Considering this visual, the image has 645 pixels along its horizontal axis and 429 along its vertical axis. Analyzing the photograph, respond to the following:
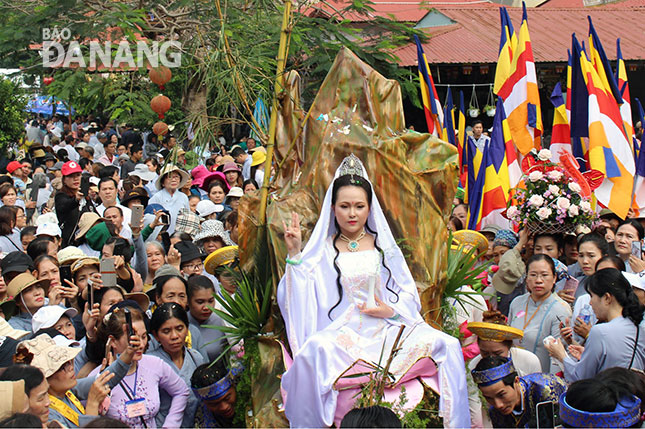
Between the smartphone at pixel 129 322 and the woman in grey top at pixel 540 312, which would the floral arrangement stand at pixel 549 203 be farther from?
the smartphone at pixel 129 322

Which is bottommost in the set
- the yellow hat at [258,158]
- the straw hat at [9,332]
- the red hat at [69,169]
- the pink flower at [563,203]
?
the straw hat at [9,332]

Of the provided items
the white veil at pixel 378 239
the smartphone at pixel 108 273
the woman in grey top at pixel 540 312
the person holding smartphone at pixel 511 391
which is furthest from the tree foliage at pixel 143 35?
the person holding smartphone at pixel 511 391

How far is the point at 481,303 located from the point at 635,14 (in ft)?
57.5

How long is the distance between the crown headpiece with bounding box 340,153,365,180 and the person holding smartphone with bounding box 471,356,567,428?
64.2 inches

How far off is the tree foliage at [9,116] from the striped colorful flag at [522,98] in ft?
28.3

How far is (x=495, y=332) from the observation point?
533 centimetres

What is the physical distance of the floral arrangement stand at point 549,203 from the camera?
748cm

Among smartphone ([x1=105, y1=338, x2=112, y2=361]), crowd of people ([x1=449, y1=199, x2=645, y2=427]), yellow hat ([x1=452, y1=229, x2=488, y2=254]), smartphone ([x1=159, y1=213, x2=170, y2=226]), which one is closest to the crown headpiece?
crowd of people ([x1=449, y1=199, x2=645, y2=427])

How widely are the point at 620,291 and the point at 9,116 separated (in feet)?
38.9

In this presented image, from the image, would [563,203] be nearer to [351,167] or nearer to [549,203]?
[549,203]

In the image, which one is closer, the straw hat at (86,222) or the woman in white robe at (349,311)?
the woman in white robe at (349,311)

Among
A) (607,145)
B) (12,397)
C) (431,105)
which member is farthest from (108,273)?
(431,105)

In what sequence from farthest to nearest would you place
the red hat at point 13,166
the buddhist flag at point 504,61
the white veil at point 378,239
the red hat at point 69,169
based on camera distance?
the red hat at point 13,166 < the buddhist flag at point 504,61 < the red hat at point 69,169 < the white veil at point 378,239

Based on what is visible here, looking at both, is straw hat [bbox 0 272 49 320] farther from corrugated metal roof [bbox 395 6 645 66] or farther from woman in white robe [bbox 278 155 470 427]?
corrugated metal roof [bbox 395 6 645 66]
